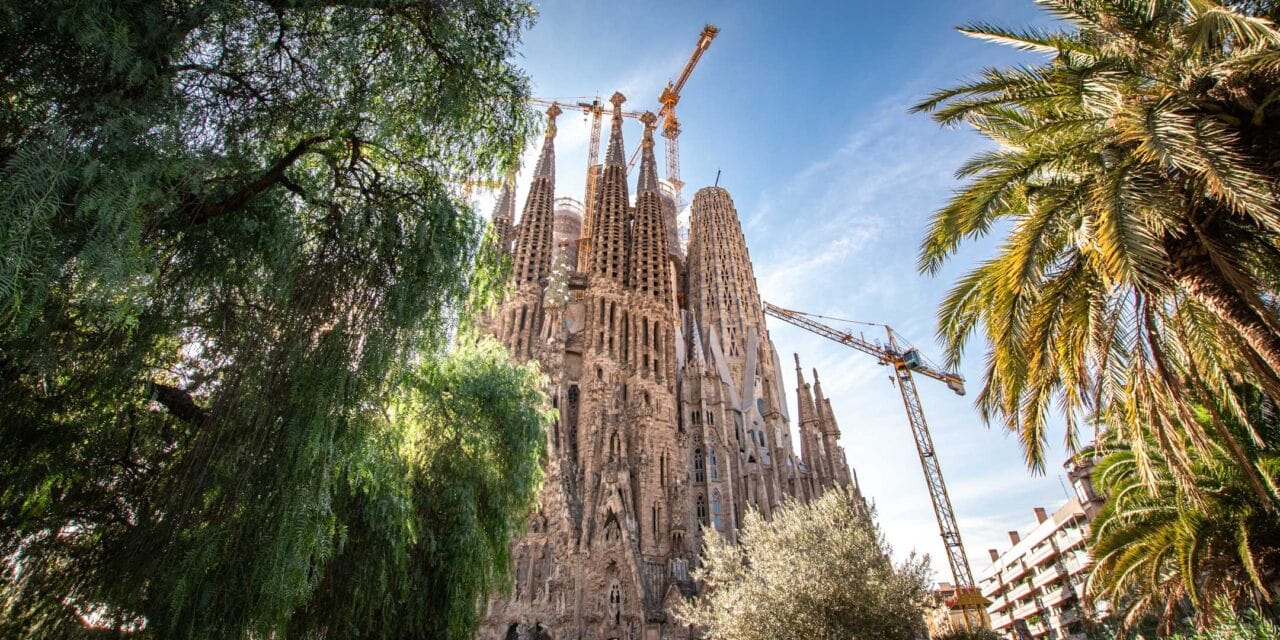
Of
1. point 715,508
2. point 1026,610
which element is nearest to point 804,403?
point 715,508

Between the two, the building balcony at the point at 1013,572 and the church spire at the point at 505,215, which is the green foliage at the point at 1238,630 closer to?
the church spire at the point at 505,215

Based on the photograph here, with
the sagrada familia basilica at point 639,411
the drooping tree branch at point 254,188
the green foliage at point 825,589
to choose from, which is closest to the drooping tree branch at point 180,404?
the drooping tree branch at point 254,188

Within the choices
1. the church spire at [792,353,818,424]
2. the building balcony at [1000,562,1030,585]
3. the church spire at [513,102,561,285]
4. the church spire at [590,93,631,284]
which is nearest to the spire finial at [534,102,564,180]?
the church spire at [513,102,561,285]

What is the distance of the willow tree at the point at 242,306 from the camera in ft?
17.6

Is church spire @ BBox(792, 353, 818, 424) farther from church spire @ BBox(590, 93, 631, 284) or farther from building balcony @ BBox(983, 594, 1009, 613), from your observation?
building balcony @ BBox(983, 594, 1009, 613)

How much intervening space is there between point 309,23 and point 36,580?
20.2 ft

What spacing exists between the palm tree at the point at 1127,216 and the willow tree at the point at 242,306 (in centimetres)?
598

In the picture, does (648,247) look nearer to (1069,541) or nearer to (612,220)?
(612,220)

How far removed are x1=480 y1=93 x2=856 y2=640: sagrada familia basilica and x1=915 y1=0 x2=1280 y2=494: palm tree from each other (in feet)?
51.2

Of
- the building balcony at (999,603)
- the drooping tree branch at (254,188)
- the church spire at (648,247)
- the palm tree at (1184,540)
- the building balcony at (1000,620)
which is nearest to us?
the drooping tree branch at (254,188)

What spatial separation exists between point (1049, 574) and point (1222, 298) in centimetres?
5008

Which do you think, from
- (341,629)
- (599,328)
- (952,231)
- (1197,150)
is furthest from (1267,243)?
(599,328)

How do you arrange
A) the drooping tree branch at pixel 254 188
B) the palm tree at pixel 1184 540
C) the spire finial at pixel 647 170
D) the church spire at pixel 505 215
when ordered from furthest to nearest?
1. the spire finial at pixel 647 170
2. the church spire at pixel 505 215
3. the palm tree at pixel 1184 540
4. the drooping tree branch at pixel 254 188

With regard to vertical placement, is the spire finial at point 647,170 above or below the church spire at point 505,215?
above
